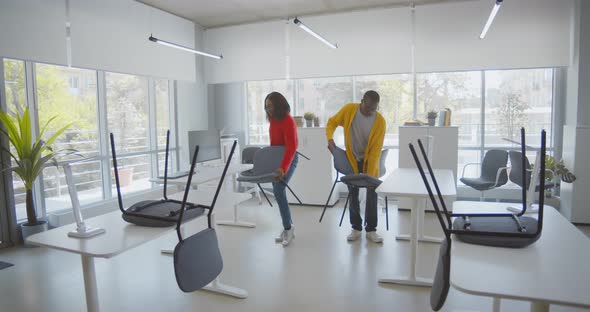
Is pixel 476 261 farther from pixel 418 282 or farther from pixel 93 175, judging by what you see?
pixel 93 175

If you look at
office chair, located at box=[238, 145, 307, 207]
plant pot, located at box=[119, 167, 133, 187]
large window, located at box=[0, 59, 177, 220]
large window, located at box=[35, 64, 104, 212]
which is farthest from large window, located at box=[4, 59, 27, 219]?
office chair, located at box=[238, 145, 307, 207]

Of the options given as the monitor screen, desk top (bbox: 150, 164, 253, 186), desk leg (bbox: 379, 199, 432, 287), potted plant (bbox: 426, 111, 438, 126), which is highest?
potted plant (bbox: 426, 111, 438, 126)

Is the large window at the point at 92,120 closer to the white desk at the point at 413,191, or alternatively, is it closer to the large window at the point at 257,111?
the large window at the point at 257,111

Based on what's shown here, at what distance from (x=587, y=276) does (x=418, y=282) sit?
6.05ft

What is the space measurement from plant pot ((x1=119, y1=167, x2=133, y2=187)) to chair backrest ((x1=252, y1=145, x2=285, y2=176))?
301 cm

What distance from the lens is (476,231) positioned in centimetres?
162

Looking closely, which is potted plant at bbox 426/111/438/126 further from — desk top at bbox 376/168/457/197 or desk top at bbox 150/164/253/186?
desk top at bbox 150/164/253/186

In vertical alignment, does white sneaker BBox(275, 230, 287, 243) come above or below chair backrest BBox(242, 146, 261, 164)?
below

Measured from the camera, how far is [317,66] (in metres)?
6.22

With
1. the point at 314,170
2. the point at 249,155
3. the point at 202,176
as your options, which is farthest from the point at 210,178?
the point at 314,170

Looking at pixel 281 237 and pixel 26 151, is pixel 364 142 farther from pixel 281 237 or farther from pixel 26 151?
pixel 26 151

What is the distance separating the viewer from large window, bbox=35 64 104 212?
477cm

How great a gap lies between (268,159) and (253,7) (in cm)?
296

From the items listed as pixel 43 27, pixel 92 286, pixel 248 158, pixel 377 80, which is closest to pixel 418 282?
pixel 92 286
